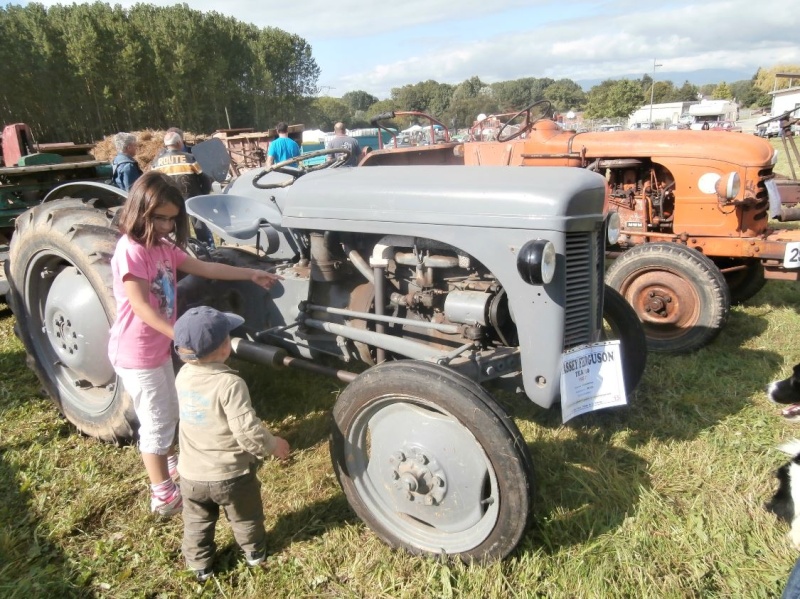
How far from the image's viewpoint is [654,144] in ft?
15.3

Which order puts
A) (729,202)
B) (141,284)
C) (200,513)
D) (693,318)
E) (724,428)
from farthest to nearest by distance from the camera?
(729,202)
(693,318)
(724,428)
(141,284)
(200,513)

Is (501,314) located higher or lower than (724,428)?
higher

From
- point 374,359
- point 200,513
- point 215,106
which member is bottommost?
point 200,513

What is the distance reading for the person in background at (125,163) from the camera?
5059 mm

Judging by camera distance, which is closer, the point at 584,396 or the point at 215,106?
the point at 584,396

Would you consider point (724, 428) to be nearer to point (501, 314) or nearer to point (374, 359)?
point (501, 314)

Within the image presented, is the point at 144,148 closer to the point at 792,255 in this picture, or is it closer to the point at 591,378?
the point at 792,255

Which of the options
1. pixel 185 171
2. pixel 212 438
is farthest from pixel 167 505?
pixel 185 171

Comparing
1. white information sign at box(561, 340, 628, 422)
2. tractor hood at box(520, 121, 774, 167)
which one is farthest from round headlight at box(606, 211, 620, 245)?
tractor hood at box(520, 121, 774, 167)

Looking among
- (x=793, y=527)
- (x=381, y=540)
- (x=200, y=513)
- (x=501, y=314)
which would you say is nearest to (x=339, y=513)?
(x=381, y=540)

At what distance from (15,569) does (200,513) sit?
0.83 meters

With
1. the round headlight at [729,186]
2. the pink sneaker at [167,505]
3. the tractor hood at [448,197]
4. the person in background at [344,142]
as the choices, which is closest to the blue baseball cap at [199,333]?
the tractor hood at [448,197]

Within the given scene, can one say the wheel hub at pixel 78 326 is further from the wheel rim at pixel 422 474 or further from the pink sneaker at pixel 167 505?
the wheel rim at pixel 422 474

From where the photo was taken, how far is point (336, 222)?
2445 mm
